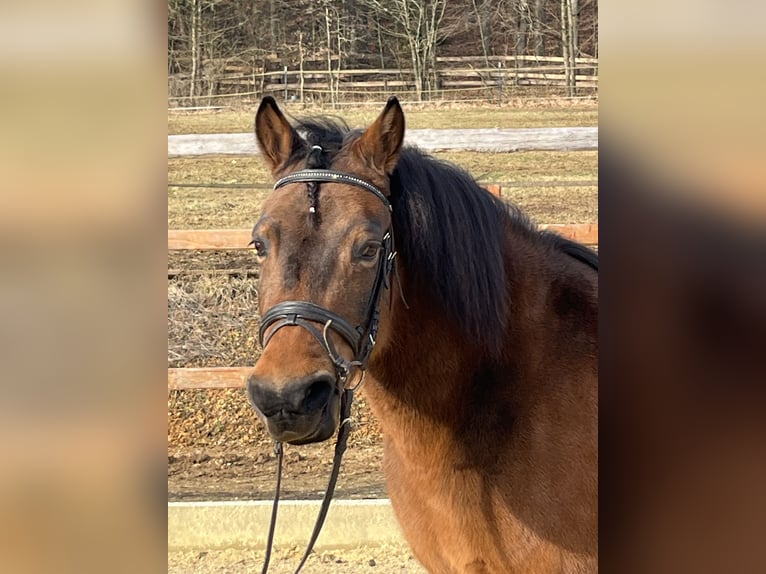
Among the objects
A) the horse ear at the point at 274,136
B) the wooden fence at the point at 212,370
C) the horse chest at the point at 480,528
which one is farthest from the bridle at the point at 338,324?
the wooden fence at the point at 212,370

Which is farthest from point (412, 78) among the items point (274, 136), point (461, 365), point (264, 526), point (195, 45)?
point (461, 365)

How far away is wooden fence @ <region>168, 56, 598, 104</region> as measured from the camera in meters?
9.50

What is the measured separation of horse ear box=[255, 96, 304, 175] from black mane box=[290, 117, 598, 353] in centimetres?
5

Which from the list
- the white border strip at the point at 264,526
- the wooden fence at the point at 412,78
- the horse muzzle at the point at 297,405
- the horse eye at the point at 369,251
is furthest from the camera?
the wooden fence at the point at 412,78

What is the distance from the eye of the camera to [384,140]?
6.25 feet

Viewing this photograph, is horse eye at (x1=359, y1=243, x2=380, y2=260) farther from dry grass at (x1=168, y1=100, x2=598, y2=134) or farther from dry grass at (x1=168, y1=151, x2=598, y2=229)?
dry grass at (x1=168, y1=100, x2=598, y2=134)

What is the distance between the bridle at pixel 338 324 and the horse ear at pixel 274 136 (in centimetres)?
12

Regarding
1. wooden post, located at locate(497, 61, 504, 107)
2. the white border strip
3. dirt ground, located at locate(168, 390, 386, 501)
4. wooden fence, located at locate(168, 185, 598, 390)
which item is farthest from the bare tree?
the white border strip

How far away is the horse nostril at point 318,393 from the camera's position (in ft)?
5.08

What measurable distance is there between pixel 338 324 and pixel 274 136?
59cm

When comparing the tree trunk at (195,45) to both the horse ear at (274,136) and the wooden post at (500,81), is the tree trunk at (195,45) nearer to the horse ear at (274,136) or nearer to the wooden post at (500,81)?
the wooden post at (500,81)

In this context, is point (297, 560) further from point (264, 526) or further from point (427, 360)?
point (427, 360)
